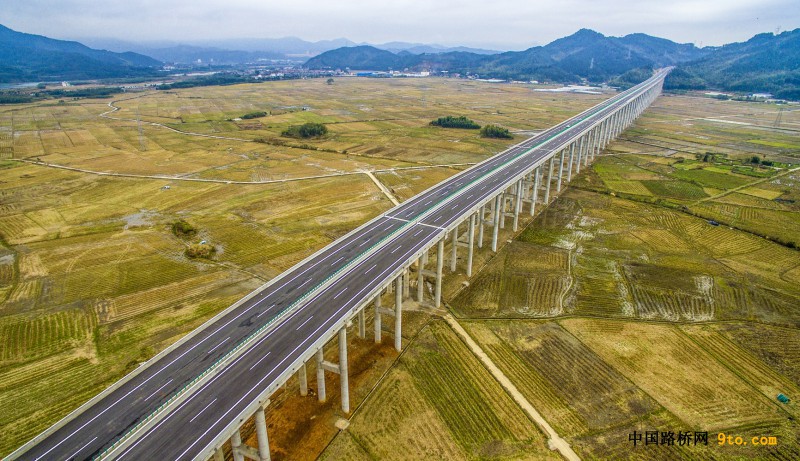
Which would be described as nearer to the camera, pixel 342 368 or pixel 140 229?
pixel 342 368

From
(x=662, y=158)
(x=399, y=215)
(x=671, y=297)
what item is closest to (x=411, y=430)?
(x=399, y=215)

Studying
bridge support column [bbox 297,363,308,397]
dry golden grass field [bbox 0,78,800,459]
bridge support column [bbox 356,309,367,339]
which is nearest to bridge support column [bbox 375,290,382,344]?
dry golden grass field [bbox 0,78,800,459]

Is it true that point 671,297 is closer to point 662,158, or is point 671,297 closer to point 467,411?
point 467,411

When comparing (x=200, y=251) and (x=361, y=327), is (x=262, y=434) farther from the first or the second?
(x=200, y=251)

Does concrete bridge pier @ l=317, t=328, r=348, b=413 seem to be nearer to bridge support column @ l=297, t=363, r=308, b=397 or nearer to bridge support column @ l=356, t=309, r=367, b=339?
bridge support column @ l=297, t=363, r=308, b=397

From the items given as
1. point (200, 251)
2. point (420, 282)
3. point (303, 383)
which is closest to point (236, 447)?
point (303, 383)

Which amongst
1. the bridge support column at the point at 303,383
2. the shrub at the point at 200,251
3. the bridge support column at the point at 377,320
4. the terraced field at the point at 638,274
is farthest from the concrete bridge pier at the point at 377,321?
the shrub at the point at 200,251
